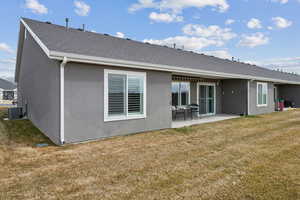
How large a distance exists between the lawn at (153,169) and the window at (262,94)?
7770mm

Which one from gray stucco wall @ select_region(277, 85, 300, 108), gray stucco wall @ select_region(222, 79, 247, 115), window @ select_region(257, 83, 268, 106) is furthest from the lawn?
gray stucco wall @ select_region(277, 85, 300, 108)

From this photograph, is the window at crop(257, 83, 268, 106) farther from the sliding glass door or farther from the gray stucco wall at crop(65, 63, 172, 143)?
the gray stucco wall at crop(65, 63, 172, 143)

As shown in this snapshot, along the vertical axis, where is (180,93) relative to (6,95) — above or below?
below

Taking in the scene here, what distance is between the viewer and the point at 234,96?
39.9 feet

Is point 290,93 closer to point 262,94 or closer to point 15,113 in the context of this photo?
point 262,94

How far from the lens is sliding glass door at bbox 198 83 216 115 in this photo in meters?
11.6

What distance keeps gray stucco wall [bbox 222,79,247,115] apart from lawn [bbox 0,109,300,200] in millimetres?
6143

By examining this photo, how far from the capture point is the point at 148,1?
12617mm

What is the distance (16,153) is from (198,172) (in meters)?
4.34

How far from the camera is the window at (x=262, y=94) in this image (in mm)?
12739

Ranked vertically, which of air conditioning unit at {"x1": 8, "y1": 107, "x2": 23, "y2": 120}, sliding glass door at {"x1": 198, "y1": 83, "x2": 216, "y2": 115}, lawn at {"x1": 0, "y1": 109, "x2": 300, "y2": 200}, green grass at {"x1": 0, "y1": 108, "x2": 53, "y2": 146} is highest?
sliding glass door at {"x1": 198, "y1": 83, "x2": 216, "y2": 115}

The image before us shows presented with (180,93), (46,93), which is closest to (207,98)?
(180,93)

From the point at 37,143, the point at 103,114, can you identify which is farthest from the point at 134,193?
the point at 37,143

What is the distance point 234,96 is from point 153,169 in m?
10.2
